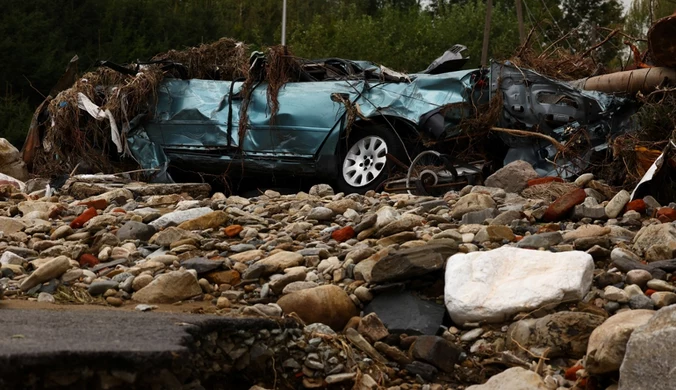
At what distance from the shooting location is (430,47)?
1405 inches

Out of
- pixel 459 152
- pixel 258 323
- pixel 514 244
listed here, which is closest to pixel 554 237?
pixel 514 244

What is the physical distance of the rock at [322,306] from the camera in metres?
6.29

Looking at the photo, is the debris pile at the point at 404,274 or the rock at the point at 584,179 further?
the rock at the point at 584,179

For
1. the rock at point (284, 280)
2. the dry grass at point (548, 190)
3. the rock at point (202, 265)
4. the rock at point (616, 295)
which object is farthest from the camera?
the dry grass at point (548, 190)

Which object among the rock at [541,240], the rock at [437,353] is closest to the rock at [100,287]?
the rock at [437,353]

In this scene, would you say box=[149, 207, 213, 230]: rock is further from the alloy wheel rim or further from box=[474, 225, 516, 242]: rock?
the alloy wheel rim

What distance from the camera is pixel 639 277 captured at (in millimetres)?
6395

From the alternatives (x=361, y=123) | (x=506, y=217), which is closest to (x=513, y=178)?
(x=361, y=123)

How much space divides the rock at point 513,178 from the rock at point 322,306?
458cm

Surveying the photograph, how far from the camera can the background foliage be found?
27.6 metres

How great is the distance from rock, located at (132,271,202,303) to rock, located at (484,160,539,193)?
176 inches

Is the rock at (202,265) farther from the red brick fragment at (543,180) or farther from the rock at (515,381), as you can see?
the red brick fragment at (543,180)

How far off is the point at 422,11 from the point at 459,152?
30.0m

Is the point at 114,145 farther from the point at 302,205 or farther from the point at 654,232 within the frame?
the point at 654,232
